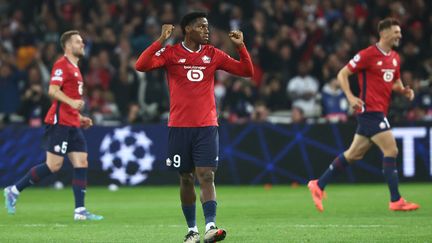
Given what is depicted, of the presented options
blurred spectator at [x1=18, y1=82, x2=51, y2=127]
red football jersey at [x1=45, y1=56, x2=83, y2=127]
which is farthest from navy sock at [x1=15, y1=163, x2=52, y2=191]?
blurred spectator at [x1=18, y1=82, x2=51, y2=127]

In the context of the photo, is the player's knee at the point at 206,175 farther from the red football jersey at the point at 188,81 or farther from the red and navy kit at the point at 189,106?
the red football jersey at the point at 188,81

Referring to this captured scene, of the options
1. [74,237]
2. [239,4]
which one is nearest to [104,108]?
[239,4]

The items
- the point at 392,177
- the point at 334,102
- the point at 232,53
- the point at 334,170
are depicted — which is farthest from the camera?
the point at 232,53

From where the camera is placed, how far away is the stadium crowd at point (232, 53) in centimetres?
2198

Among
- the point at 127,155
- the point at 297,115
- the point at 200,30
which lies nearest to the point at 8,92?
the point at 127,155

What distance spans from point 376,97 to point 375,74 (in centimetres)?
34

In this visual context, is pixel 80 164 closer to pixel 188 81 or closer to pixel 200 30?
pixel 188 81

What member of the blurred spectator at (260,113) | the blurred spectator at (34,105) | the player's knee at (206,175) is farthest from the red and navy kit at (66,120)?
the blurred spectator at (260,113)

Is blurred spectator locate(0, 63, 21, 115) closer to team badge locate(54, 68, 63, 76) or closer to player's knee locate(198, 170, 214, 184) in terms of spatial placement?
team badge locate(54, 68, 63, 76)

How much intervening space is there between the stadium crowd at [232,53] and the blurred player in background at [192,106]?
10847 millimetres

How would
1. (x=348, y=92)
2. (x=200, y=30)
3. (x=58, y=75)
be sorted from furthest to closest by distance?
1. (x=348, y=92)
2. (x=58, y=75)
3. (x=200, y=30)

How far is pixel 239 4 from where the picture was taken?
85.3ft

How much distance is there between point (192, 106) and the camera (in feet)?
33.5

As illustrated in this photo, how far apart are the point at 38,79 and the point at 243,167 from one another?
17.0 feet
